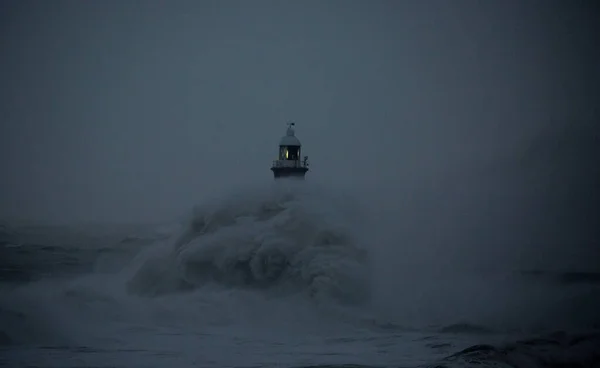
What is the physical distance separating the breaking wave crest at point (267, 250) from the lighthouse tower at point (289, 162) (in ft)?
6.81

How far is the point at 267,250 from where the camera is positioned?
26.3m

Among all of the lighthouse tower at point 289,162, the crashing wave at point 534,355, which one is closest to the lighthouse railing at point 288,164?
the lighthouse tower at point 289,162

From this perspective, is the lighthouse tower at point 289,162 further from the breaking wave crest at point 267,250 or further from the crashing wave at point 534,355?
the crashing wave at point 534,355

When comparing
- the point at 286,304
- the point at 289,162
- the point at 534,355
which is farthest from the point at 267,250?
the point at 534,355

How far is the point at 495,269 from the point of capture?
32062mm

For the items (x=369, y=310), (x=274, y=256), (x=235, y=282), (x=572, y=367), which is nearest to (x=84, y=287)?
(x=235, y=282)

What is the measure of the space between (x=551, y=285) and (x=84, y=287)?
2058cm

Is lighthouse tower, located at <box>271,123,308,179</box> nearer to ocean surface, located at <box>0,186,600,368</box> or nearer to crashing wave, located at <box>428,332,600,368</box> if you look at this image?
ocean surface, located at <box>0,186,600,368</box>

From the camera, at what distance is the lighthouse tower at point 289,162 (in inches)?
1267

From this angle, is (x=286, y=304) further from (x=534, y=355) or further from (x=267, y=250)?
(x=534, y=355)

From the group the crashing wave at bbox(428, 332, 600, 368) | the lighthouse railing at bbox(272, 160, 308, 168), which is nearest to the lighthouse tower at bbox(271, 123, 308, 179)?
the lighthouse railing at bbox(272, 160, 308, 168)

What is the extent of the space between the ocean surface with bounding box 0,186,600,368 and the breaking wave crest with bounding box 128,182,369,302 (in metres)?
0.06

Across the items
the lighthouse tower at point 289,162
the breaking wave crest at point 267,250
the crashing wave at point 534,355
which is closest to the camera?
the crashing wave at point 534,355

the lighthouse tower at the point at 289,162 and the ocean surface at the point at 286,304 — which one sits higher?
the lighthouse tower at the point at 289,162
